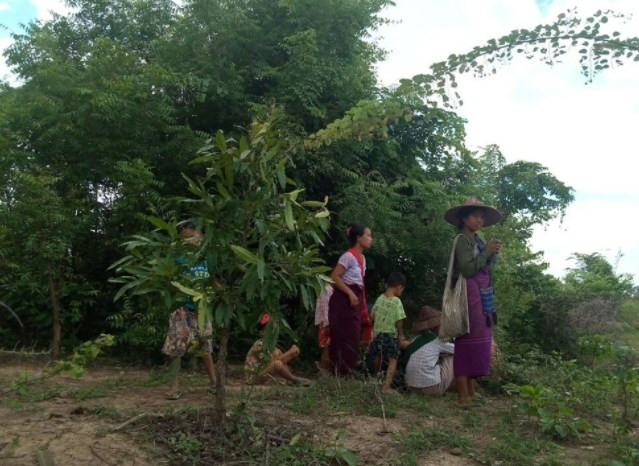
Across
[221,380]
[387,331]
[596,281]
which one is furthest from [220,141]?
[596,281]

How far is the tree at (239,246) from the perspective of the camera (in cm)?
304

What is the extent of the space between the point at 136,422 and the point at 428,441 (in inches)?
70.5

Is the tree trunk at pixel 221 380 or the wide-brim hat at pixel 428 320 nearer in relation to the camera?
the tree trunk at pixel 221 380

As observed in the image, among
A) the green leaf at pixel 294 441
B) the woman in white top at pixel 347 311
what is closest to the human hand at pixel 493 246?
the woman in white top at pixel 347 311

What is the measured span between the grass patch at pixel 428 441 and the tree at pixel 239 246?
1123mm

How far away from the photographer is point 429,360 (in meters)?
5.20

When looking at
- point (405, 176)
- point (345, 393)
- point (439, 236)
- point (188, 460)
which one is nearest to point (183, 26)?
point (405, 176)

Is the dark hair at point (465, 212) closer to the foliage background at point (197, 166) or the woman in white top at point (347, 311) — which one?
the woman in white top at point (347, 311)

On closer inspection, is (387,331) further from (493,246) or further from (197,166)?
(197,166)

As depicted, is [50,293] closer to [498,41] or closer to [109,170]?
[109,170]

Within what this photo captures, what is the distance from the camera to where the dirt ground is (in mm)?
2961

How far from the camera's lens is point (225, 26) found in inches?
277

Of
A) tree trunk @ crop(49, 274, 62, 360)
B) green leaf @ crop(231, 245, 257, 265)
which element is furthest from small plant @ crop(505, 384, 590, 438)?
tree trunk @ crop(49, 274, 62, 360)

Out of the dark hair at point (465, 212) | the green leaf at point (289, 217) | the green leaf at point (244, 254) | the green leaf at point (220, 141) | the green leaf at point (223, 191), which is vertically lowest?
the green leaf at point (244, 254)
